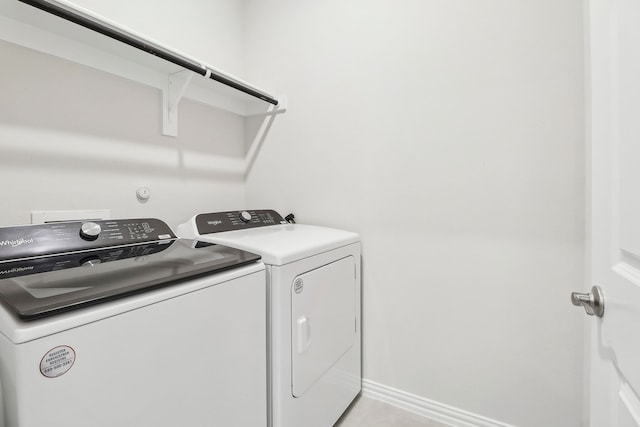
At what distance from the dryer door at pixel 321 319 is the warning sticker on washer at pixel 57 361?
2.30 feet

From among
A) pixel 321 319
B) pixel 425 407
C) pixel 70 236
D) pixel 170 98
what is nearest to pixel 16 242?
pixel 70 236

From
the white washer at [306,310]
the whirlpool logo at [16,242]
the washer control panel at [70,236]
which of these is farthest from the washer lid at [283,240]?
the whirlpool logo at [16,242]

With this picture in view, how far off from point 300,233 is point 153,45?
3.49ft

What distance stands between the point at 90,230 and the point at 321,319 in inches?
39.0

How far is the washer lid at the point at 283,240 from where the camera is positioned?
1.16 metres

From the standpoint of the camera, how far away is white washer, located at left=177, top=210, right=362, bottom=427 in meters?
1.14

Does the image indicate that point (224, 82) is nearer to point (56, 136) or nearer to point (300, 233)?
point (56, 136)

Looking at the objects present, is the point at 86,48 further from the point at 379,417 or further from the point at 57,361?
the point at 379,417

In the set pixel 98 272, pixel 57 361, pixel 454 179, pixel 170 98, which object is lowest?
pixel 57 361

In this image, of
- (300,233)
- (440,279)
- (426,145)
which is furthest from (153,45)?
(440,279)

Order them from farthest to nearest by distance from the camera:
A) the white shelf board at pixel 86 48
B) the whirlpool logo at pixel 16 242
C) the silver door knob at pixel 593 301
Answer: the white shelf board at pixel 86 48 → the whirlpool logo at pixel 16 242 → the silver door knob at pixel 593 301

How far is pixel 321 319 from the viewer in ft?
4.46

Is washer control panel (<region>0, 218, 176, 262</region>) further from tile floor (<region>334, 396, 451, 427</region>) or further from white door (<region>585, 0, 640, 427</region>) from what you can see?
white door (<region>585, 0, 640, 427</region>)

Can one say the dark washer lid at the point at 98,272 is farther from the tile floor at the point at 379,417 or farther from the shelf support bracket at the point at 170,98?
the tile floor at the point at 379,417
